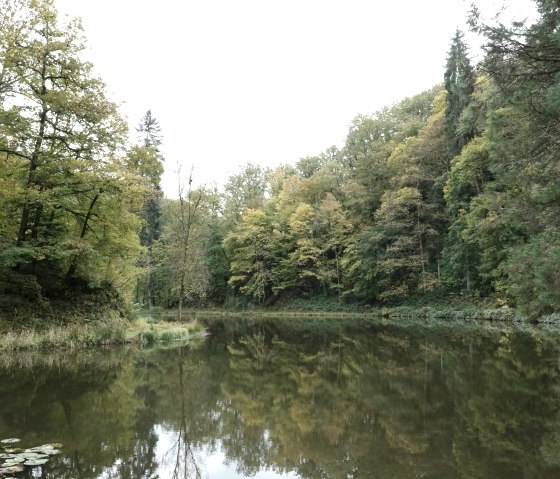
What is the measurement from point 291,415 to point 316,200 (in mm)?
42161

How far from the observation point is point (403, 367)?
11367 mm

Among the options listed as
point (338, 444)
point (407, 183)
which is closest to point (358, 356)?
point (338, 444)

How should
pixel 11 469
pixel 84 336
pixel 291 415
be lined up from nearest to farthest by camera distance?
pixel 11 469 → pixel 291 415 → pixel 84 336

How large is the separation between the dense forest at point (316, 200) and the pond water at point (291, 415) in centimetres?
284

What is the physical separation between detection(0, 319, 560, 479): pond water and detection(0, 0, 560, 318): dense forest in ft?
9.30

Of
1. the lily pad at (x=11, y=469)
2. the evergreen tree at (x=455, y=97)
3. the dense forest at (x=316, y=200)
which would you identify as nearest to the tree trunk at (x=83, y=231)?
the dense forest at (x=316, y=200)

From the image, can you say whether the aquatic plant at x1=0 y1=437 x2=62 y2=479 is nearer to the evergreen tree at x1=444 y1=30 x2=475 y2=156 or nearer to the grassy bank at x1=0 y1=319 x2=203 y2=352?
the grassy bank at x1=0 y1=319 x2=203 y2=352

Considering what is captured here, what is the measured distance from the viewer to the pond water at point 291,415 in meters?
5.18

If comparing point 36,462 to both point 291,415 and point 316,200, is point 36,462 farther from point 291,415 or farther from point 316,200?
point 316,200

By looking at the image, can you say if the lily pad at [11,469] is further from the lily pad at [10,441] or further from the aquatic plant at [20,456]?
the lily pad at [10,441]

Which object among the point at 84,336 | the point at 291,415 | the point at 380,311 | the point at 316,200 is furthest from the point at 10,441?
the point at 316,200

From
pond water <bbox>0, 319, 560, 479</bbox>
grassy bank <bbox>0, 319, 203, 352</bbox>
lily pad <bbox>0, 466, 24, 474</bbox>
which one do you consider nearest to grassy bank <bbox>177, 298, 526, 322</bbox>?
pond water <bbox>0, 319, 560, 479</bbox>

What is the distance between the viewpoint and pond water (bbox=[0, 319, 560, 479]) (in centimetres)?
518

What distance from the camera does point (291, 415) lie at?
7238 millimetres
